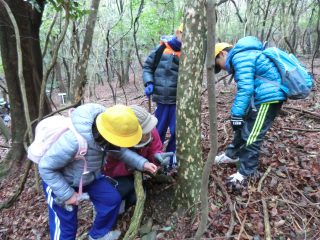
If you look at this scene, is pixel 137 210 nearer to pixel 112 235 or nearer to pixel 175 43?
pixel 112 235

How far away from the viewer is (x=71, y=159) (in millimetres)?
2787

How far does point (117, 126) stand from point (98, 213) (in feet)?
3.38

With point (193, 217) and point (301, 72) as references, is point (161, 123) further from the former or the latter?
point (301, 72)

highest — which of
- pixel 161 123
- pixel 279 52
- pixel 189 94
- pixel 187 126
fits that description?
pixel 279 52

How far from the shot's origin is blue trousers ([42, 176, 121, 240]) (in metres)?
3.11

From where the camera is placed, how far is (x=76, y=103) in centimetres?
436

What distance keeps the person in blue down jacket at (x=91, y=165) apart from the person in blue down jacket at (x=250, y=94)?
42.3 inches

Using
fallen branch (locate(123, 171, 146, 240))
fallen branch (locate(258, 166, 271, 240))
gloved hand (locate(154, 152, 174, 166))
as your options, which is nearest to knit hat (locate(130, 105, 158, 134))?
gloved hand (locate(154, 152, 174, 166))

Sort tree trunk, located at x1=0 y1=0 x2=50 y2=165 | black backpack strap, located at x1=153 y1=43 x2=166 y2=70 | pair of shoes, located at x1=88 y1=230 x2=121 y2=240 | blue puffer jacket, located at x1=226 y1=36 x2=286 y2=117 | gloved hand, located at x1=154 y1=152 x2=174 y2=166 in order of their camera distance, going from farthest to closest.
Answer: tree trunk, located at x1=0 y1=0 x2=50 y2=165
black backpack strap, located at x1=153 y1=43 x2=166 y2=70
gloved hand, located at x1=154 y1=152 x2=174 y2=166
blue puffer jacket, located at x1=226 y1=36 x2=286 y2=117
pair of shoes, located at x1=88 y1=230 x2=121 y2=240

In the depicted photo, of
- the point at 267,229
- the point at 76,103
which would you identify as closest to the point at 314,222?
the point at 267,229

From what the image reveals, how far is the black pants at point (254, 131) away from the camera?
348cm

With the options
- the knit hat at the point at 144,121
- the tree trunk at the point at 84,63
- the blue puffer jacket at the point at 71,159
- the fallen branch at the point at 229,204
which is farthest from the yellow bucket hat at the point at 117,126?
the tree trunk at the point at 84,63

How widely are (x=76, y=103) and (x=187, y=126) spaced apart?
1914 millimetres

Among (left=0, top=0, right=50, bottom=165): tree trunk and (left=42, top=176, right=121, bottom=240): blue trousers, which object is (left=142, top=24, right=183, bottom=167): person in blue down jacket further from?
(left=0, top=0, right=50, bottom=165): tree trunk
